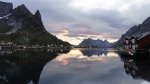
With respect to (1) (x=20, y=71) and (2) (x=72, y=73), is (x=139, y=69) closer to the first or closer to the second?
(2) (x=72, y=73)

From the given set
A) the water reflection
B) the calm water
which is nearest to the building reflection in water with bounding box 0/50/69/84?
the calm water

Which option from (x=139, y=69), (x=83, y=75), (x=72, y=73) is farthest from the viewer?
(x=139, y=69)

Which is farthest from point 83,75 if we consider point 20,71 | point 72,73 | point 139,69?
point 139,69

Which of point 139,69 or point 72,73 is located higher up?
point 139,69

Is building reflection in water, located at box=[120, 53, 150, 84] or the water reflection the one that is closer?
the water reflection

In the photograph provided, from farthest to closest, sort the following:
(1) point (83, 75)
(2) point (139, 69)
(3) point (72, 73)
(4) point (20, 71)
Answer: (2) point (139, 69), (4) point (20, 71), (3) point (72, 73), (1) point (83, 75)

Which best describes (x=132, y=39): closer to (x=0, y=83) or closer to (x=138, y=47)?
(x=138, y=47)

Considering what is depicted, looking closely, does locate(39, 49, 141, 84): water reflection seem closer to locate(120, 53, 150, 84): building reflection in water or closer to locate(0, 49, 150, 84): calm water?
locate(0, 49, 150, 84): calm water

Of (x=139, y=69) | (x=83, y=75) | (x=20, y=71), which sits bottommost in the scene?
(x=83, y=75)

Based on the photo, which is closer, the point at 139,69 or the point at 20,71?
the point at 20,71

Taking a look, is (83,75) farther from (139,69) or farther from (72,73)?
(139,69)

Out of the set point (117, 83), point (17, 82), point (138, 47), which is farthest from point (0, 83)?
point (138, 47)

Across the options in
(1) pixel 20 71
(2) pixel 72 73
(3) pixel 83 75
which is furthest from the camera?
(1) pixel 20 71

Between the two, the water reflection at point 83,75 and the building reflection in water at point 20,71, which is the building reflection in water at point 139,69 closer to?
the water reflection at point 83,75
